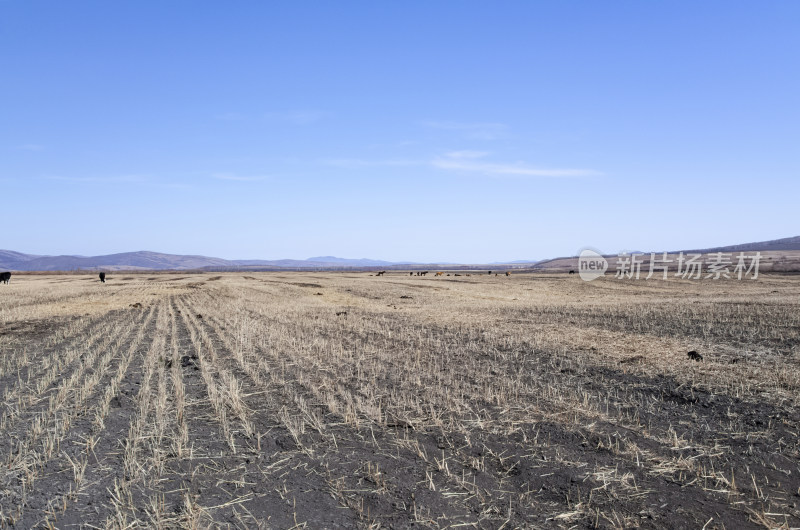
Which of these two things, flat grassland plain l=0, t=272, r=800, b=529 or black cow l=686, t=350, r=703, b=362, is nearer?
flat grassland plain l=0, t=272, r=800, b=529

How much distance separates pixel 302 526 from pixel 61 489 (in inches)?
116

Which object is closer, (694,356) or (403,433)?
(403,433)

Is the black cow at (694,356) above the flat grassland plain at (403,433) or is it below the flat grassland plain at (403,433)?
above

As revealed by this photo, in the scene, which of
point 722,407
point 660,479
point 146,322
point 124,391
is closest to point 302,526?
point 660,479

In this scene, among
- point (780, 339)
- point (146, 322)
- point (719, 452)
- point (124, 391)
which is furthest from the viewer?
point (146, 322)

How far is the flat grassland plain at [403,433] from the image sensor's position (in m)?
5.49

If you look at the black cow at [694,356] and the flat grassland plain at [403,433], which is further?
the black cow at [694,356]

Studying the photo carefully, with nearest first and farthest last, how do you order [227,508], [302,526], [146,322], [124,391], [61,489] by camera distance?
[302,526], [227,508], [61,489], [124,391], [146,322]

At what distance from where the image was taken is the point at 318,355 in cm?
1422

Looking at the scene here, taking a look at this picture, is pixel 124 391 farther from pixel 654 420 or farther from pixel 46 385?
pixel 654 420

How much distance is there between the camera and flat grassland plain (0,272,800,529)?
5488 mm

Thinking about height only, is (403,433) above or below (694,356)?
below

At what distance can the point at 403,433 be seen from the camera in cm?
786

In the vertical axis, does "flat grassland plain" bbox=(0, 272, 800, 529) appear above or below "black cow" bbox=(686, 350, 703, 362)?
below
